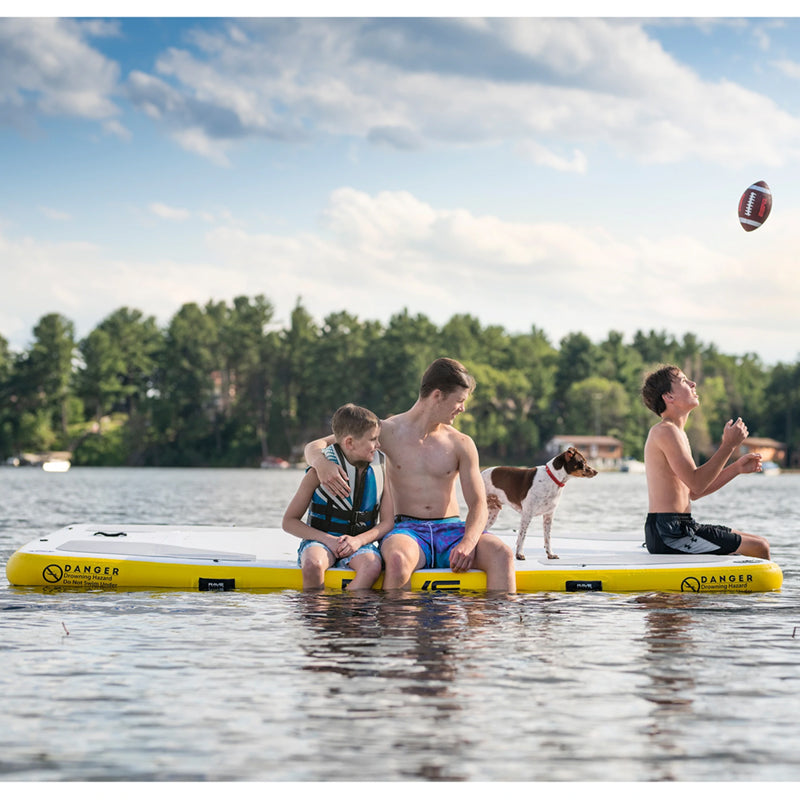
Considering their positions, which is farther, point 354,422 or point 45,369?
point 45,369

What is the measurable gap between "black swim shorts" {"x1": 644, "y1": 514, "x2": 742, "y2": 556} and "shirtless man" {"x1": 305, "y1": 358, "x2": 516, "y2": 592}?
1.63 meters

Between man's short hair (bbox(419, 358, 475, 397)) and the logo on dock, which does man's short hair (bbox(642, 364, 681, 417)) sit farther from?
the logo on dock

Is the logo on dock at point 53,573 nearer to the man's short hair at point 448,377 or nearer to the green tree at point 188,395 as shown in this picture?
the man's short hair at point 448,377

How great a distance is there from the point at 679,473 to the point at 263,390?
11358 cm

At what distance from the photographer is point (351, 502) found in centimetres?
895

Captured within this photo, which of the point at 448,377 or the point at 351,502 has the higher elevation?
the point at 448,377

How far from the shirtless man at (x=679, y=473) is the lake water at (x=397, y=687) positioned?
59cm

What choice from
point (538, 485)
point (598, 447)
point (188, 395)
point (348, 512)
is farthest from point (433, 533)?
point (598, 447)

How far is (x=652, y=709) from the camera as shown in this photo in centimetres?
569

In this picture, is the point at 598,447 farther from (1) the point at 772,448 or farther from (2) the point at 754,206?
(2) the point at 754,206

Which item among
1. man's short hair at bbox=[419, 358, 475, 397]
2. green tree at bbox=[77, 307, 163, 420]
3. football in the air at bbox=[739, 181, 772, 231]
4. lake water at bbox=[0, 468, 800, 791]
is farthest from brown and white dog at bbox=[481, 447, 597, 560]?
green tree at bbox=[77, 307, 163, 420]

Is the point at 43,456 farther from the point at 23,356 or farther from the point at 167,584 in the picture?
the point at 167,584

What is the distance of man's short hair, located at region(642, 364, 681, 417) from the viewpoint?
9.51 meters

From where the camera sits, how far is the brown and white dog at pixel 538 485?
10.4m
